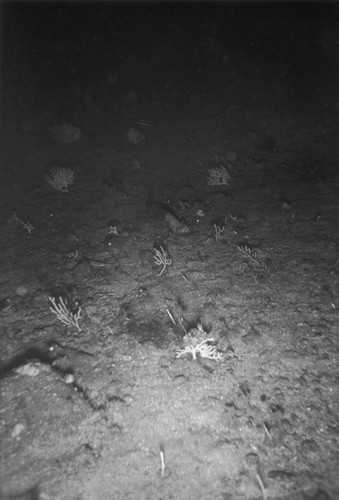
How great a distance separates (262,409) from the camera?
109 inches

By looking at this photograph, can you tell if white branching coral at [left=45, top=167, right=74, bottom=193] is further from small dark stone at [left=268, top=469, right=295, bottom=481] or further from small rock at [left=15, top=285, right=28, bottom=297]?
small dark stone at [left=268, top=469, right=295, bottom=481]

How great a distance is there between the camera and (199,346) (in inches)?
125

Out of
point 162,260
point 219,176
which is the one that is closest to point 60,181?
point 162,260

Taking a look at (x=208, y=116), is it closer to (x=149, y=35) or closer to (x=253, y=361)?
(x=253, y=361)

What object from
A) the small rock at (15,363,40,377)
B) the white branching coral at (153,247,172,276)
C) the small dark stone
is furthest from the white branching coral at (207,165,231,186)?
the small dark stone

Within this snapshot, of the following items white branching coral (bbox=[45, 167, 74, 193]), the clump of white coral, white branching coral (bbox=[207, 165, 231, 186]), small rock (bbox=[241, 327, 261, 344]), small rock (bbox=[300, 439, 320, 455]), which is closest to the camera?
small rock (bbox=[300, 439, 320, 455])

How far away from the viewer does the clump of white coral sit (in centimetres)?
319

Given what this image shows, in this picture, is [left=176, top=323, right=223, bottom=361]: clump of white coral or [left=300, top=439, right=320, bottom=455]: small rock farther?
[left=176, top=323, right=223, bottom=361]: clump of white coral

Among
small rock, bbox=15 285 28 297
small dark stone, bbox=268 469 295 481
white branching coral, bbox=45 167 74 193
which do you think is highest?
white branching coral, bbox=45 167 74 193

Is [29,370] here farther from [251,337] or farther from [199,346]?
[251,337]

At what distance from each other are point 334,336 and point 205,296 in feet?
5.57

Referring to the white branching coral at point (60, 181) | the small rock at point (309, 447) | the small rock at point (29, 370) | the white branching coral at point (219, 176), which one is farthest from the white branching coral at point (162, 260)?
the white branching coral at point (60, 181)

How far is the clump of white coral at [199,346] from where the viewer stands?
3.19 meters

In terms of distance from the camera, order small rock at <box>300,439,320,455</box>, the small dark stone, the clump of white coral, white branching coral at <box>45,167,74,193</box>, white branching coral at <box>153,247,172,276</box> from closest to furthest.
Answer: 1. the small dark stone
2. small rock at <box>300,439,320,455</box>
3. the clump of white coral
4. white branching coral at <box>153,247,172,276</box>
5. white branching coral at <box>45,167,74,193</box>
